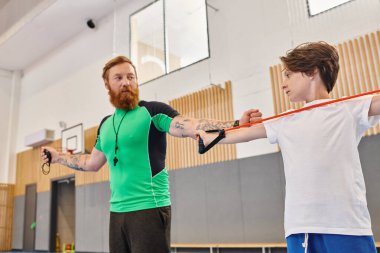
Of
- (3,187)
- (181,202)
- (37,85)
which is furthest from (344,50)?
(3,187)

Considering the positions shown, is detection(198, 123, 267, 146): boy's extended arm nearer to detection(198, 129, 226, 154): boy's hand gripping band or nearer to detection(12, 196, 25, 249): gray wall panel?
detection(198, 129, 226, 154): boy's hand gripping band

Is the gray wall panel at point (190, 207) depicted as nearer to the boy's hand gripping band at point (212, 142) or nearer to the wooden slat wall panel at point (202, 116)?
the wooden slat wall panel at point (202, 116)

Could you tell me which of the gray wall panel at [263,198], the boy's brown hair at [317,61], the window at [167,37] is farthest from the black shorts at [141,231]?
the window at [167,37]

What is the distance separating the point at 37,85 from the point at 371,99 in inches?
484

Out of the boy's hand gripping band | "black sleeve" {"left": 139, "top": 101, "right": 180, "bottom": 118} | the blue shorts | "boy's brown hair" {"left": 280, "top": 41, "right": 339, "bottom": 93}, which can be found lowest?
the blue shorts

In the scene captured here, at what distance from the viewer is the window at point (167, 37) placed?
7996mm

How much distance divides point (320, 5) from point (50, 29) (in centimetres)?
784

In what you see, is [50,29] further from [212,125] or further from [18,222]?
[212,125]

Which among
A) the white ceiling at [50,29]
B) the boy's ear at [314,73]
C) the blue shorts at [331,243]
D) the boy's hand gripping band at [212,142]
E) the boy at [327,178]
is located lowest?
the blue shorts at [331,243]

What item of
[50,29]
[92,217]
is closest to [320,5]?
[92,217]

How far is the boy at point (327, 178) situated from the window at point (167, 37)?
6.17 metres

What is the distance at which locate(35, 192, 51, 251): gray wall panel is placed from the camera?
10.2 m

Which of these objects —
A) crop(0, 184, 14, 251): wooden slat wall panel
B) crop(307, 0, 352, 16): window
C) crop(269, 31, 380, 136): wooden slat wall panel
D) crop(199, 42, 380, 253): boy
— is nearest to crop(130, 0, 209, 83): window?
crop(307, 0, 352, 16): window

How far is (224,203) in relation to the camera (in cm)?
648
